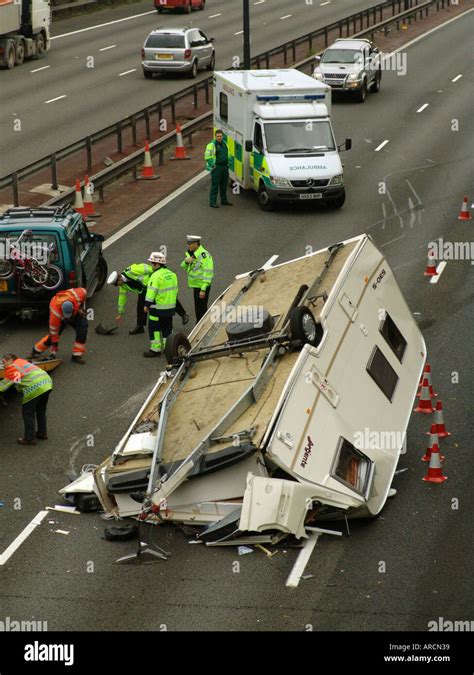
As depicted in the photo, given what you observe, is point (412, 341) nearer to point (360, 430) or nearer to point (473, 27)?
point (360, 430)

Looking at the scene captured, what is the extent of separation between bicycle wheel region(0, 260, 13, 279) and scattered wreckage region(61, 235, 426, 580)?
4.71 meters

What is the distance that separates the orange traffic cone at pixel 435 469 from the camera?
46.6ft

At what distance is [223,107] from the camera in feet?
95.8

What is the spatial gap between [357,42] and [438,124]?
698 centimetres

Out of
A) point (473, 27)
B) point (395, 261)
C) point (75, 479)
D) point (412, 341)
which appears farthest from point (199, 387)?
point (473, 27)

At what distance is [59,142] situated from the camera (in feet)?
105

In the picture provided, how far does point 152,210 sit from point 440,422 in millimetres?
13046

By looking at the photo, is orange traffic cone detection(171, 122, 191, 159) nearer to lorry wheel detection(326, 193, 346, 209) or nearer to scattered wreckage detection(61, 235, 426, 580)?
lorry wheel detection(326, 193, 346, 209)

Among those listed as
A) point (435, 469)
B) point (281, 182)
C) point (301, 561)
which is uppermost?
point (301, 561)

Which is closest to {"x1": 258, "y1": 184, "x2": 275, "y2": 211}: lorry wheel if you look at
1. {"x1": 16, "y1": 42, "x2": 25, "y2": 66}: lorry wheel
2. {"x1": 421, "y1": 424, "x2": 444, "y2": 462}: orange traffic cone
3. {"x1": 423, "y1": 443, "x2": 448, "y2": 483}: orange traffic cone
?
{"x1": 421, "y1": 424, "x2": 444, "y2": 462}: orange traffic cone

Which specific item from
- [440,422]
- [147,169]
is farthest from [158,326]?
[147,169]

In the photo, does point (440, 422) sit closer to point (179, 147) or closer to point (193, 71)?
point (179, 147)

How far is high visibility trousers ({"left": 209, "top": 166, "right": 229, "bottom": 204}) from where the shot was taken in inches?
1064

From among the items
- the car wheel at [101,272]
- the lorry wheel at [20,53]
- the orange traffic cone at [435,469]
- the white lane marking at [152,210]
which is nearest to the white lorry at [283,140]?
the white lane marking at [152,210]
